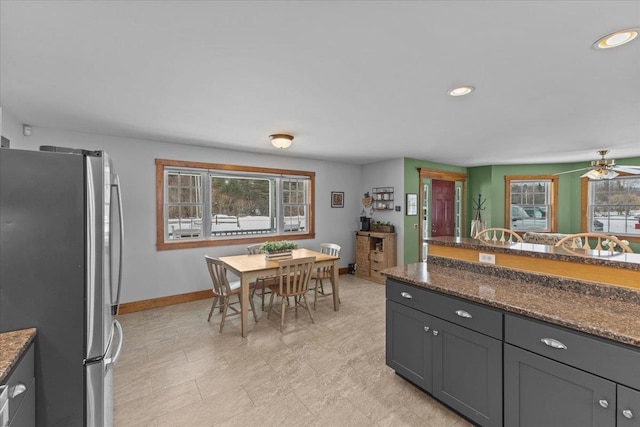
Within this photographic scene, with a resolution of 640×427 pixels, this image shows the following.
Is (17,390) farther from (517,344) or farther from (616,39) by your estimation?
(616,39)

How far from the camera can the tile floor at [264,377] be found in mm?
2100

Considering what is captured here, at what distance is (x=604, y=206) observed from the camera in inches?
251

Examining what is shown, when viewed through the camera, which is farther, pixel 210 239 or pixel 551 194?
pixel 551 194

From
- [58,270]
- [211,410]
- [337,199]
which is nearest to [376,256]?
[337,199]

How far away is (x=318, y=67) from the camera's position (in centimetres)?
202

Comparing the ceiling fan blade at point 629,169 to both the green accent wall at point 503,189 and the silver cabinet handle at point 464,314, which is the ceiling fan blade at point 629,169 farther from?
the silver cabinet handle at point 464,314

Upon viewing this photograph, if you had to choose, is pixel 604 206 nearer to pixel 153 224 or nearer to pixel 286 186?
pixel 286 186

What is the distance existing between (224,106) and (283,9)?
5.14ft

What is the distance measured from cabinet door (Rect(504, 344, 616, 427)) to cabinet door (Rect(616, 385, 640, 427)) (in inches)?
0.9

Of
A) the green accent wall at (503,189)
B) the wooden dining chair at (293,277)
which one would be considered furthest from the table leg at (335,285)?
the green accent wall at (503,189)

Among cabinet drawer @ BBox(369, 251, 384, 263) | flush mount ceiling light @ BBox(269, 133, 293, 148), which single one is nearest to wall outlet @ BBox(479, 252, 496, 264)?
flush mount ceiling light @ BBox(269, 133, 293, 148)

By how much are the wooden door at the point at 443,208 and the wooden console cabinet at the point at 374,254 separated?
55.0 inches

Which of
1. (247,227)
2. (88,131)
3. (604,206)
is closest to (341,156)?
(247,227)

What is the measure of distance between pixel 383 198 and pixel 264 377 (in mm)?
4267
